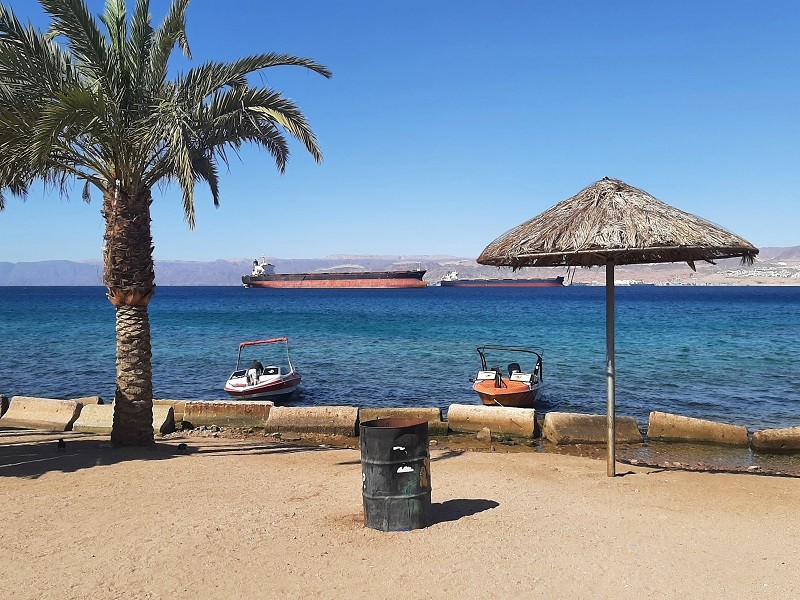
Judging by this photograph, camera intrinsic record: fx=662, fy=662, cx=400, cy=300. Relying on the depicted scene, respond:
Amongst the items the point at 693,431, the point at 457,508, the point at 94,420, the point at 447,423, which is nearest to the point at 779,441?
the point at 693,431

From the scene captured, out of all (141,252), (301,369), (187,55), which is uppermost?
(187,55)

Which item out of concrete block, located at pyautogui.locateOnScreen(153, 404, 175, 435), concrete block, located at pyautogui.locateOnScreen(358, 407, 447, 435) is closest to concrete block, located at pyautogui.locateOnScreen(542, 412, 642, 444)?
concrete block, located at pyautogui.locateOnScreen(358, 407, 447, 435)

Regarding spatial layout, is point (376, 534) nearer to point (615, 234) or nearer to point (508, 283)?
point (615, 234)

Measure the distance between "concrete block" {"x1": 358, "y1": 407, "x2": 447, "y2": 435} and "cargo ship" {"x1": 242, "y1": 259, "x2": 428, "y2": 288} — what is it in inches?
4103

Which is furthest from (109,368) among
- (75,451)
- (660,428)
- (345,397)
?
(660,428)

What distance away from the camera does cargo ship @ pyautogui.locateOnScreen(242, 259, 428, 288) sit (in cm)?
11881

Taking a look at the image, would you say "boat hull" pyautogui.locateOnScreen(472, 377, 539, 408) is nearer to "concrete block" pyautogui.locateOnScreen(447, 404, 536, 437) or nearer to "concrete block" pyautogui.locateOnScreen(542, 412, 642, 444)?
"concrete block" pyautogui.locateOnScreen(447, 404, 536, 437)

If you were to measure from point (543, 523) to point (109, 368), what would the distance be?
72.2 feet

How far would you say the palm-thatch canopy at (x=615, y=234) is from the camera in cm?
702

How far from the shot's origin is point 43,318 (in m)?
55.3

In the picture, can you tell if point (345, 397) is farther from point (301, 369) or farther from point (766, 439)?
point (766, 439)

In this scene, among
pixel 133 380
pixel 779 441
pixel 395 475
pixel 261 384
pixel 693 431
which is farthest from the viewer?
pixel 261 384

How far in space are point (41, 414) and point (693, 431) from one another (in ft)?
41.0

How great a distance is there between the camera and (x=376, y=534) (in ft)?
19.2
